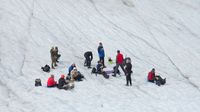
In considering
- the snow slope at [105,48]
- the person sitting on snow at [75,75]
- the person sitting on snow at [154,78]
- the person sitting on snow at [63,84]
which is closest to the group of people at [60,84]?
the person sitting on snow at [63,84]

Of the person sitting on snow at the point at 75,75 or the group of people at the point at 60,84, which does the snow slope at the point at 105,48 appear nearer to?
the group of people at the point at 60,84

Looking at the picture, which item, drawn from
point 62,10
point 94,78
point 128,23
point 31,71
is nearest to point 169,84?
point 94,78

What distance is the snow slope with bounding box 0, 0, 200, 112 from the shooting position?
26219mm

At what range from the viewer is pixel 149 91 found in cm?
2888

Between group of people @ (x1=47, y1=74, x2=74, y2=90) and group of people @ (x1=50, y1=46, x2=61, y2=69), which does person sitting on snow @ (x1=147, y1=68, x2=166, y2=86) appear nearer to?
group of people @ (x1=47, y1=74, x2=74, y2=90)

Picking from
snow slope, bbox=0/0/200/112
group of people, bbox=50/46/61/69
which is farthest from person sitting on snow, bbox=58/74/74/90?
group of people, bbox=50/46/61/69

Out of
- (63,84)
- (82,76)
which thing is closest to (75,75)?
(82,76)

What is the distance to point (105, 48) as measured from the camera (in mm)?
39000

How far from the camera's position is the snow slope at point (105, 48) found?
26219 millimetres

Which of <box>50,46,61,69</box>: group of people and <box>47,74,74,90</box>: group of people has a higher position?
<box>50,46,61,69</box>: group of people

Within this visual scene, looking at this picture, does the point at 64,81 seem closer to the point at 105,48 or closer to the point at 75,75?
the point at 75,75

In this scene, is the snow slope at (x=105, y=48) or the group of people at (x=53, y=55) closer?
the snow slope at (x=105, y=48)

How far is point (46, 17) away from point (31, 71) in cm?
1358

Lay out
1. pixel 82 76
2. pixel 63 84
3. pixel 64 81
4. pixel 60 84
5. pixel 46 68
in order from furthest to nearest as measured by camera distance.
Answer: pixel 46 68 < pixel 82 76 < pixel 64 81 < pixel 63 84 < pixel 60 84
